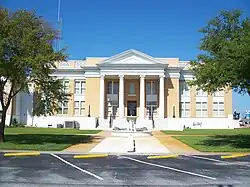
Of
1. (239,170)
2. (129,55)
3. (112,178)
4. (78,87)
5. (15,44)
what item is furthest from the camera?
(78,87)

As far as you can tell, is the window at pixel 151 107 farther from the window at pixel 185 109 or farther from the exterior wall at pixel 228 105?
the exterior wall at pixel 228 105

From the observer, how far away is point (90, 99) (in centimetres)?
5138

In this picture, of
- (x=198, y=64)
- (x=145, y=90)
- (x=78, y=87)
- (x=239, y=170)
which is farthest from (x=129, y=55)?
(x=239, y=170)

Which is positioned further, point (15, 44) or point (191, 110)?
point (191, 110)

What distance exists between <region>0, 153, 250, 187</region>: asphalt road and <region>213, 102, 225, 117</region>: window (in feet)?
132

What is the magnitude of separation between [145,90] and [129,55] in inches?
244

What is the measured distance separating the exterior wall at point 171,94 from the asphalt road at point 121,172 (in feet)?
126

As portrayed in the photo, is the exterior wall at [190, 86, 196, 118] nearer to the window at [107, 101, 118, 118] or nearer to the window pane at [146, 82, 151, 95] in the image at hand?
the window pane at [146, 82, 151, 95]

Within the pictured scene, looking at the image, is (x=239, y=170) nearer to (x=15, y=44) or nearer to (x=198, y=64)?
(x=198, y=64)

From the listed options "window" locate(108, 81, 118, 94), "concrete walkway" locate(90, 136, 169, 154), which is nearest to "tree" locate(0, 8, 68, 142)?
"concrete walkway" locate(90, 136, 169, 154)

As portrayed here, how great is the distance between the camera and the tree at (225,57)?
1640cm

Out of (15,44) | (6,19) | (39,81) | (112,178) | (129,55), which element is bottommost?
(112,178)

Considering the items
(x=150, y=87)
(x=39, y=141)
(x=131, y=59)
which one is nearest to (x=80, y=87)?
(x=131, y=59)

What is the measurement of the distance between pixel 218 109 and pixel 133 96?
43.5ft
